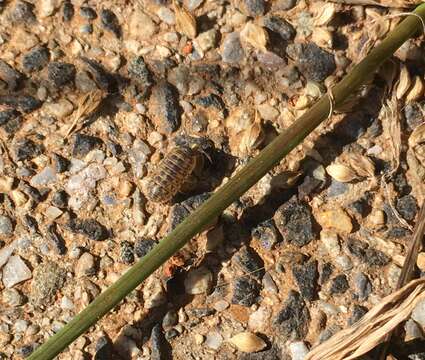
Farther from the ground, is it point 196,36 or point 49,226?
point 196,36

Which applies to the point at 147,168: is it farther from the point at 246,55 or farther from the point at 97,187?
the point at 246,55

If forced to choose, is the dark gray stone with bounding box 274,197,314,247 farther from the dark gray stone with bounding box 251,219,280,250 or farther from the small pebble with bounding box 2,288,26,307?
the small pebble with bounding box 2,288,26,307

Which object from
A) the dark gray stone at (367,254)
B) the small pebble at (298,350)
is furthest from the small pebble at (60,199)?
the dark gray stone at (367,254)

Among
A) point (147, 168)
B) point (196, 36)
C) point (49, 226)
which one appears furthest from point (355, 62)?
point (49, 226)

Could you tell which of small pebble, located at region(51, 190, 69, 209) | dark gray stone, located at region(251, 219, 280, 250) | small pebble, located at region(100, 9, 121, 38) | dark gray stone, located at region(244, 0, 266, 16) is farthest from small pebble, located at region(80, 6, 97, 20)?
dark gray stone, located at region(251, 219, 280, 250)

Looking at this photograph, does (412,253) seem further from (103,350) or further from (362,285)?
(103,350)

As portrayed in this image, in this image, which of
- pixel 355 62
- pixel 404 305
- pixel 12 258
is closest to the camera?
pixel 404 305
